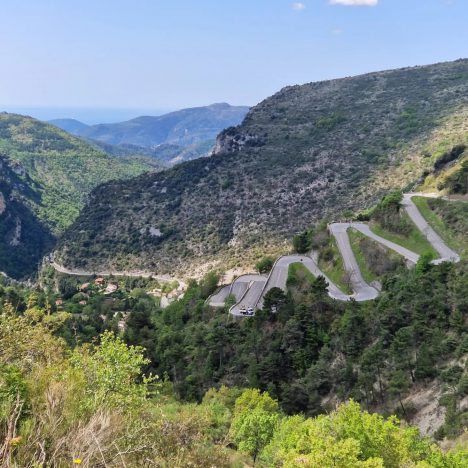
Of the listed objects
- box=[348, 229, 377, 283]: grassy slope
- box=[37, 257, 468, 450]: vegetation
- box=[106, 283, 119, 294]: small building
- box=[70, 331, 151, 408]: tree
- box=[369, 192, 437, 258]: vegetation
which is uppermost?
box=[70, 331, 151, 408]: tree

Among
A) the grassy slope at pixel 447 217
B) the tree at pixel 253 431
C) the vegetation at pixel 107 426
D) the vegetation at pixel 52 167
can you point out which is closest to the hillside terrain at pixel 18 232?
the vegetation at pixel 52 167

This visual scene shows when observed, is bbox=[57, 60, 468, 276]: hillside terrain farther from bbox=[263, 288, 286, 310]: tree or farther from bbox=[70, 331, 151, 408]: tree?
bbox=[70, 331, 151, 408]: tree

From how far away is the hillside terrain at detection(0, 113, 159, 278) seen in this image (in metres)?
105

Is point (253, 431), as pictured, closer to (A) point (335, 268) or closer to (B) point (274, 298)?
(B) point (274, 298)

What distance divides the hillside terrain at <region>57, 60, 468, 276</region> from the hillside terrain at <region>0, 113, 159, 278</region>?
2315cm

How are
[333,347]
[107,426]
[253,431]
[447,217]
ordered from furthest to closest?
1. [447,217]
2. [333,347]
3. [253,431]
4. [107,426]

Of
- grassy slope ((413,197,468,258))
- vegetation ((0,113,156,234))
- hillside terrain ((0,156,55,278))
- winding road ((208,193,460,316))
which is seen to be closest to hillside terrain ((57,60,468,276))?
winding road ((208,193,460,316))

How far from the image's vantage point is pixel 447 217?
35.5 metres

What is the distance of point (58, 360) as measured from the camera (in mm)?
11008

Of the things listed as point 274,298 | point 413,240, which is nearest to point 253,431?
point 274,298

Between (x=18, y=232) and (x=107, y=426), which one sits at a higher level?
(x=107, y=426)

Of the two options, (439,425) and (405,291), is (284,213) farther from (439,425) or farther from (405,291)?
(439,425)

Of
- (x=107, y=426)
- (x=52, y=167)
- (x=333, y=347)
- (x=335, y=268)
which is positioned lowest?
(x=333, y=347)

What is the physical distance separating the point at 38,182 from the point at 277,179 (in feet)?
320
